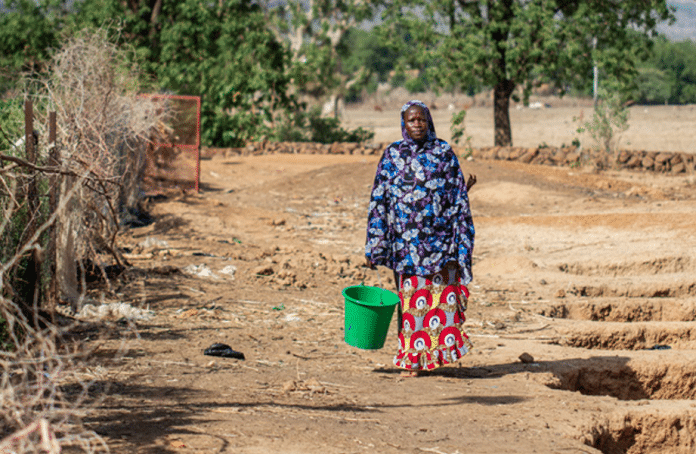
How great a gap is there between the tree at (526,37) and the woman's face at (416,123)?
44.5 ft

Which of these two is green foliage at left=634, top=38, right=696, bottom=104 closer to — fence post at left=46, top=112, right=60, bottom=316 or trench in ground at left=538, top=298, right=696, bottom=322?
trench in ground at left=538, top=298, right=696, bottom=322

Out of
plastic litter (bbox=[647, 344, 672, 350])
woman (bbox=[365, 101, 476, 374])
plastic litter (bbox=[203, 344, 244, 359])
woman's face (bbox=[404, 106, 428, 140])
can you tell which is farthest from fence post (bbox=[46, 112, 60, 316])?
plastic litter (bbox=[647, 344, 672, 350])

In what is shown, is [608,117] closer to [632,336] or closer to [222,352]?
[632,336]

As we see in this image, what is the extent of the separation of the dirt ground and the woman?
0.29 meters

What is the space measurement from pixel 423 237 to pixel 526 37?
47.4 ft

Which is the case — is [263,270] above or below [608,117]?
below

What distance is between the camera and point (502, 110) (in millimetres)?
20766

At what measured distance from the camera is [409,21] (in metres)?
20.2

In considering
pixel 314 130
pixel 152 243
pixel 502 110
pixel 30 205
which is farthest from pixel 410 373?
pixel 314 130

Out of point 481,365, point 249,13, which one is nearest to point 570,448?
point 481,365

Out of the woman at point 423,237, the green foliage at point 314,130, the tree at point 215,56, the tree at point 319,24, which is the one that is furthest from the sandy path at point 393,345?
the tree at point 319,24

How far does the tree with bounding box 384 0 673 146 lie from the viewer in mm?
18016

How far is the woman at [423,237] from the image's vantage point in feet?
16.0

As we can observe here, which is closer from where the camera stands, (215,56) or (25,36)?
(25,36)
